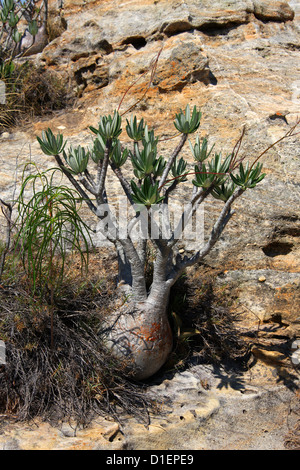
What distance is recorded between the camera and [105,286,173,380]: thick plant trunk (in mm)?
2867

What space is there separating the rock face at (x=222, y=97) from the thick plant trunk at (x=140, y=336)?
1.43 ft

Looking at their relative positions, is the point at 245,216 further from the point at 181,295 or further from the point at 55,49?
the point at 55,49

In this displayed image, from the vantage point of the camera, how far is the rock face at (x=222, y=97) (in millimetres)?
3506

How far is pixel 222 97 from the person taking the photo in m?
4.54

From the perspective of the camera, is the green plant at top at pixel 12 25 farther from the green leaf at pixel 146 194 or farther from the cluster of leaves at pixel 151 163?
the green leaf at pixel 146 194

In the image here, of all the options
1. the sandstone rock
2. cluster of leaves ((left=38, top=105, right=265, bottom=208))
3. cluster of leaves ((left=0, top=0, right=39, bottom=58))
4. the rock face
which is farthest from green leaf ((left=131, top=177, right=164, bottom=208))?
the sandstone rock

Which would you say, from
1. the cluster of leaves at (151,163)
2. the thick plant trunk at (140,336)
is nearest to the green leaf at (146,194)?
the cluster of leaves at (151,163)

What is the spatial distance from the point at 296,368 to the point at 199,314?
2.66ft

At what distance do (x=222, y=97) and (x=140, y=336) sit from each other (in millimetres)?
2805

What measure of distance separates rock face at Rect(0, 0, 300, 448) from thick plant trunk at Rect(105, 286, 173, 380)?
0.43 metres

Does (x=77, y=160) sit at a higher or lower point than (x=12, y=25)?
lower

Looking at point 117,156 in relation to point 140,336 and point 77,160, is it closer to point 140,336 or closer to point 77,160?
point 77,160

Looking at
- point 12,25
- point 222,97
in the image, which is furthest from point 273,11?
point 12,25

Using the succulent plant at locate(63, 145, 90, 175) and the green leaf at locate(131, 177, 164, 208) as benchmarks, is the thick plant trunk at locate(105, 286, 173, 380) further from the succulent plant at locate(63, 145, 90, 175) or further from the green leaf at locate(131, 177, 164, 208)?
the succulent plant at locate(63, 145, 90, 175)
